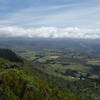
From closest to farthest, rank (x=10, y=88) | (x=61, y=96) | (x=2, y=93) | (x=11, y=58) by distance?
(x=2, y=93) < (x=10, y=88) < (x=61, y=96) < (x=11, y=58)

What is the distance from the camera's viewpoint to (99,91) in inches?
7121

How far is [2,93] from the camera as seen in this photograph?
32688mm

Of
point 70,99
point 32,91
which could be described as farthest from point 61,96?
point 32,91

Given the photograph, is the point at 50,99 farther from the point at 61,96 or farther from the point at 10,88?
the point at 10,88

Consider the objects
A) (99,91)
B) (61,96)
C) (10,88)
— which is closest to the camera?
(10,88)

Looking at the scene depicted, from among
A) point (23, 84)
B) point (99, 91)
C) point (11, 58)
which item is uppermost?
point (23, 84)

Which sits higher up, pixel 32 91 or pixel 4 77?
pixel 4 77

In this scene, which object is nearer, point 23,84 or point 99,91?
point 23,84

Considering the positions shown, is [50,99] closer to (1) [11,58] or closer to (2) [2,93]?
(2) [2,93]

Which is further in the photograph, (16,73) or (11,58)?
(11,58)

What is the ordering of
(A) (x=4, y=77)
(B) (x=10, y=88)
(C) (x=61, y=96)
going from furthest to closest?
(C) (x=61, y=96) < (A) (x=4, y=77) < (B) (x=10, y=88)

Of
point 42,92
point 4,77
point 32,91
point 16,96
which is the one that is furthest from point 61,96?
point 4,77

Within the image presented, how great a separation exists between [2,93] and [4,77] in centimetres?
662

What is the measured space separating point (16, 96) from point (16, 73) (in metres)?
10.9
